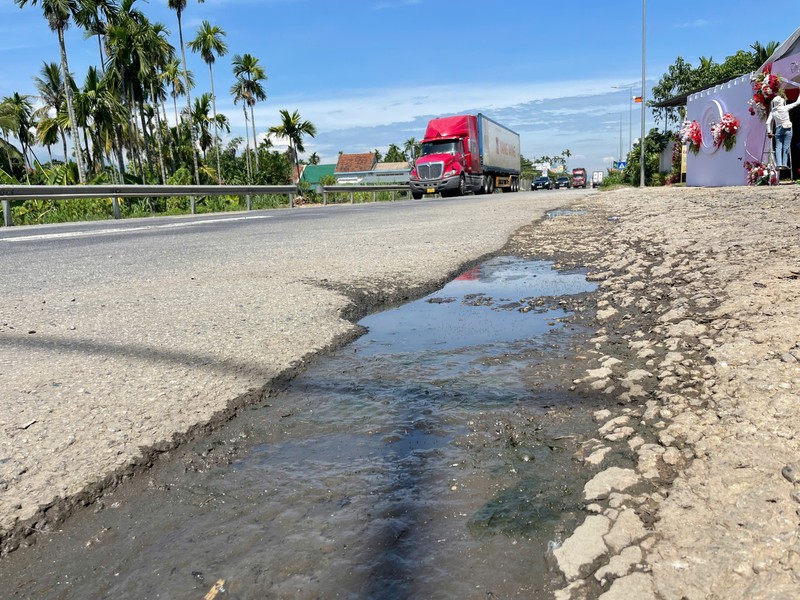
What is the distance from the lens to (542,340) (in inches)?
131

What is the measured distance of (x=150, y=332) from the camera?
3.42 metres

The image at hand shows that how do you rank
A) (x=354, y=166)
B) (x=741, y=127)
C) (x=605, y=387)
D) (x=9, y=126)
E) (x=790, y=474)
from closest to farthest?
(x=790, y=474), (x=605, y=387), (x=741, y=127), (x=9, y=126), (x=354, y=166)

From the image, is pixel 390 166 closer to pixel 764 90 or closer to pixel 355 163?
pixel 355 163

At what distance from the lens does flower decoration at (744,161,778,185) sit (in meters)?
15.0

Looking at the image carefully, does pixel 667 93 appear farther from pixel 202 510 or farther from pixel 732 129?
pixel 202 510

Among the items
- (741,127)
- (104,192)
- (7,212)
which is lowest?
(7,212)

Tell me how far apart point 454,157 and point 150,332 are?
88.8ft

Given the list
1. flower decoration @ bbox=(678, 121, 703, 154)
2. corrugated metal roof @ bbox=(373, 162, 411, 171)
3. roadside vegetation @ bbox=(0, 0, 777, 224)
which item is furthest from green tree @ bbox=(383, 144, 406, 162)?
flower decoration @ bbox=(678, 121, 703, 154)

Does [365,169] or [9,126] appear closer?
[9,126]

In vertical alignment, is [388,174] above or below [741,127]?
above

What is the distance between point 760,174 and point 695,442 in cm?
1645

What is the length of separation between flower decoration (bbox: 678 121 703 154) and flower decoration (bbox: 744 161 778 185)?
3697mm

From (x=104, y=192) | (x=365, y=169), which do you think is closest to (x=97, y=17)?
(x=104, y=192)

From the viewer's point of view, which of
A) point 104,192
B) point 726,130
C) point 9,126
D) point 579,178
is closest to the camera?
point 104,192
